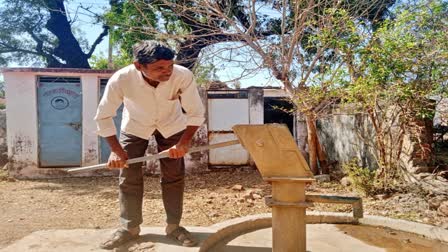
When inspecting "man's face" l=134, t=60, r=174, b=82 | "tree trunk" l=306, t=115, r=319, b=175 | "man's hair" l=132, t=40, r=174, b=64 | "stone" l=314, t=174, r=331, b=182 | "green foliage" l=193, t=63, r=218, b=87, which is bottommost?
"stone" l=314, t=174, r=331, b=182

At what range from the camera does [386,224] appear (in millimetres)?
2834

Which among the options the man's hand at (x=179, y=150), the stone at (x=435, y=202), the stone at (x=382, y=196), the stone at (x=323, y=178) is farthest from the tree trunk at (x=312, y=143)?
the man's hand at (x=179, y=150)

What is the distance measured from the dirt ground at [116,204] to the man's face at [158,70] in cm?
164

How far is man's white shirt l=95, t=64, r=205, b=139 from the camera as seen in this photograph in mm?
2342

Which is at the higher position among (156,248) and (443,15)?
(443,15)

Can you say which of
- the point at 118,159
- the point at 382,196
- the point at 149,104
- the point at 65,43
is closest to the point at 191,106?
the point at 149,104

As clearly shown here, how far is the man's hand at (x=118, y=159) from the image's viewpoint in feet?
7.44

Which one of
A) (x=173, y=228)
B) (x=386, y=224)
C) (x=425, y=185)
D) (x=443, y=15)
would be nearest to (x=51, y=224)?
(x=173, y=228)

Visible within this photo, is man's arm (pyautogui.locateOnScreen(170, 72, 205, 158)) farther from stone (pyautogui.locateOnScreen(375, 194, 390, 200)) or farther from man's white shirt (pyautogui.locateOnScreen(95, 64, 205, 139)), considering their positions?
stone (pyautogui.locateOnScreen(375, 194, 390, 200))

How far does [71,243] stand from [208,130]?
4982mm

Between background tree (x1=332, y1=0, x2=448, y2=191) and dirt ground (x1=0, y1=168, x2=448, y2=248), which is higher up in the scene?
Result: background tree (x1=332, y1=0, x2=448, y2=191)

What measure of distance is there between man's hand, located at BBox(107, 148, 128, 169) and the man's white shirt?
0.13 metres

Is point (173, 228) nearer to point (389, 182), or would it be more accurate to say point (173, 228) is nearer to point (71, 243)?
point (71, 243)

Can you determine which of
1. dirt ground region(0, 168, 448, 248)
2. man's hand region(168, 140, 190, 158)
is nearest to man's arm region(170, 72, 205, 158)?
man's hand region(168, 140, 190, 158)
